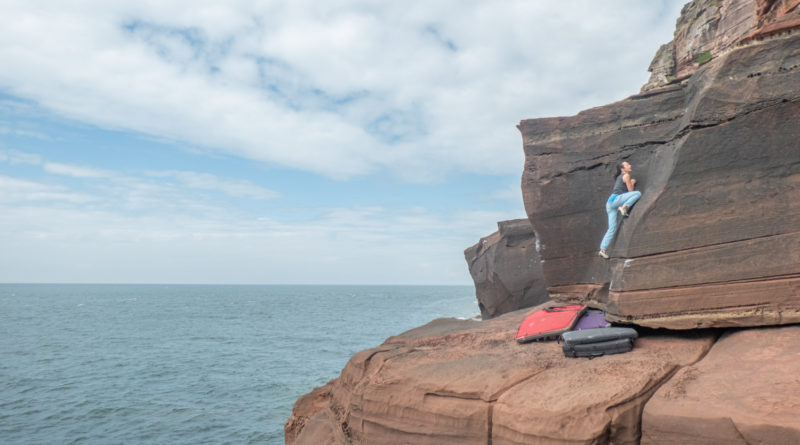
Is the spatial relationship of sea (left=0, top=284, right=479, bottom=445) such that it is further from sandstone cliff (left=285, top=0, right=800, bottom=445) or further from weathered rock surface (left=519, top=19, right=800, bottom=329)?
weathered rock surface (left=519, top=19, right=800, bottom=329)

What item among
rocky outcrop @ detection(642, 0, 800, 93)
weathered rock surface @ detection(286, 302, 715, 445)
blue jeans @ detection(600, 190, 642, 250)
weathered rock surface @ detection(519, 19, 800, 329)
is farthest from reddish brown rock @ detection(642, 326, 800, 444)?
rocky outcrop @ detection(642, 0, 800, 93)

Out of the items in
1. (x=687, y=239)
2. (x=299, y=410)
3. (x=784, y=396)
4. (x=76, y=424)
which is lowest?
(x=76, y=424)

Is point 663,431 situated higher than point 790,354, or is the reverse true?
point 790,354

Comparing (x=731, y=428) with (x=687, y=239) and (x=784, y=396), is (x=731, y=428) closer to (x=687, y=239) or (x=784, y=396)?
(x=784, y=396)

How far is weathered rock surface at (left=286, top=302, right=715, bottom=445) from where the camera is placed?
21.1ft

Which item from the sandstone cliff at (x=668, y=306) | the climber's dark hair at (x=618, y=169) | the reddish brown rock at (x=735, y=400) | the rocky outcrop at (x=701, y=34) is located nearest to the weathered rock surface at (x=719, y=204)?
the sandstone cliff at (x=668, y=306)

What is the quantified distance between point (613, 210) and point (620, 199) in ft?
0.93

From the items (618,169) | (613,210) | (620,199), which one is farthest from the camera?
(618,169)

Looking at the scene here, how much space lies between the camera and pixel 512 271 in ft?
81.9

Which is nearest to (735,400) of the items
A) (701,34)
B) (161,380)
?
(701,34)

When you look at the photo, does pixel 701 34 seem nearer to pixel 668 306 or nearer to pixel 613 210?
pixel 613 210

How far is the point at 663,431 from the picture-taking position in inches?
237

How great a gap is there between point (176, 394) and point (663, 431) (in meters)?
25.2

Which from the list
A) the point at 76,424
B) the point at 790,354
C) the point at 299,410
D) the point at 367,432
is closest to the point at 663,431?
the point at 790,354
